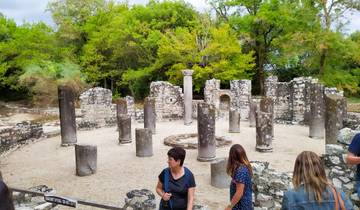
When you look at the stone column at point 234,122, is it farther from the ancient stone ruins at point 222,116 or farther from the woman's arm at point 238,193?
the woman's arm at point 238,193

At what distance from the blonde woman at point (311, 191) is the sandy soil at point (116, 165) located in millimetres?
5578

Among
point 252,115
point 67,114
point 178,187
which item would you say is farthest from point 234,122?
point 178,187

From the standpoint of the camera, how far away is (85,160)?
39.3 feet

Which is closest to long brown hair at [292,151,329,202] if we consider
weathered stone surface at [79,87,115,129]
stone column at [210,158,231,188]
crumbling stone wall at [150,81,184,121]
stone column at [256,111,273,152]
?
stone column at [210,158,231,188]

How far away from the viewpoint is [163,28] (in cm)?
3231

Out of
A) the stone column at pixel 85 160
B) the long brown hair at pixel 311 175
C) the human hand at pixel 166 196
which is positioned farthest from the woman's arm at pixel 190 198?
the stone column at pixel 85 160

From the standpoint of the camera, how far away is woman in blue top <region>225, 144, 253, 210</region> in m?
4.93

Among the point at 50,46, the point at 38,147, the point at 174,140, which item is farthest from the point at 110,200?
the point at 50,46

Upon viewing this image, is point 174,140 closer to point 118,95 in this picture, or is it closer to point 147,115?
point 147,115

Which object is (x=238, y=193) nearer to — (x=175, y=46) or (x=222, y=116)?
(x=222, y=116)

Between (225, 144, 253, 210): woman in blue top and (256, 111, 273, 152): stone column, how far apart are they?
370 inches

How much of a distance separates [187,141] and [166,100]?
7997 mm

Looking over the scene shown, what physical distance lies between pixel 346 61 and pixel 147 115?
653 inches

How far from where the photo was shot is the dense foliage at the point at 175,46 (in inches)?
1024
